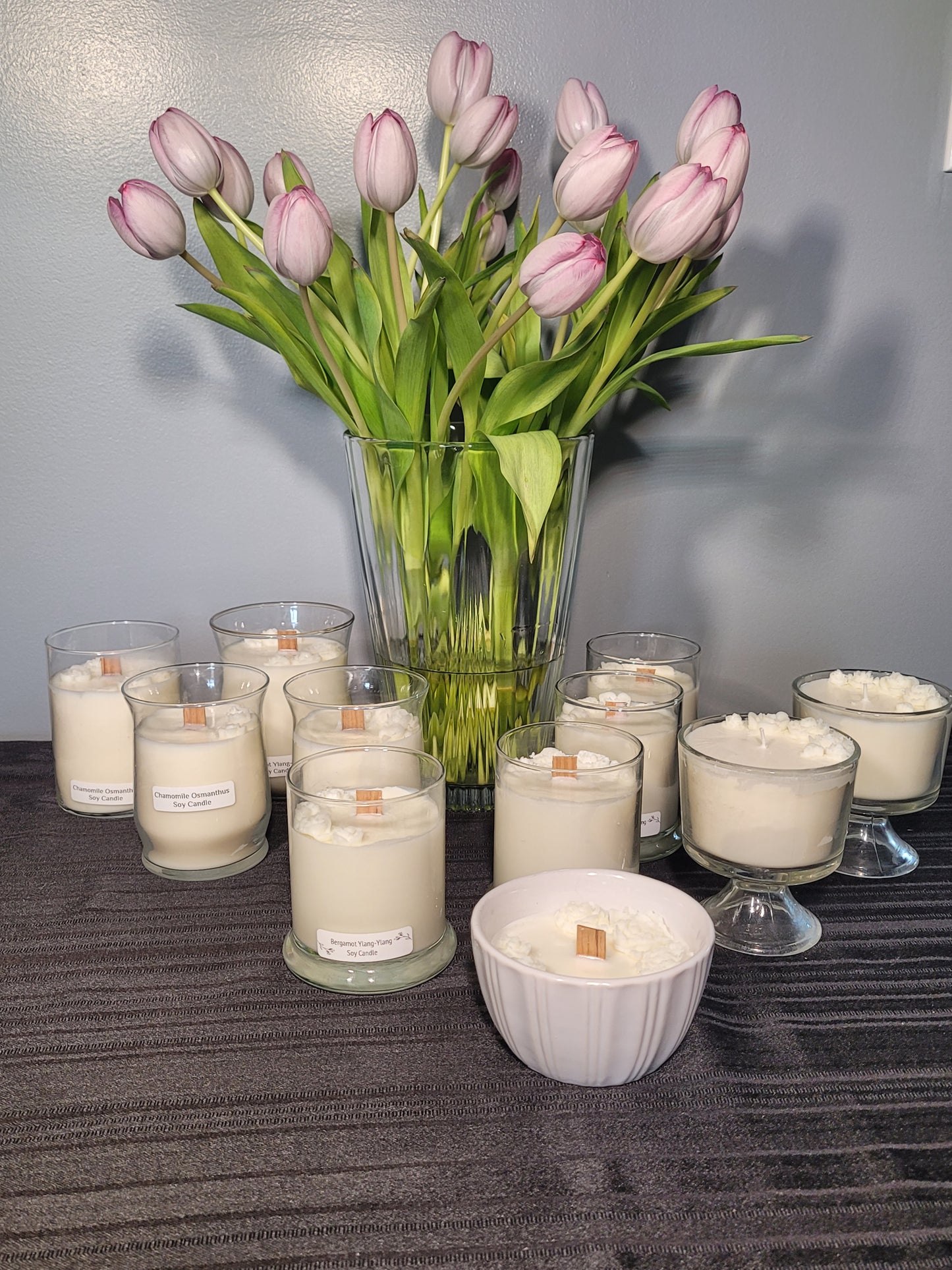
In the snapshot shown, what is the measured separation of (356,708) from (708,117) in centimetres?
55

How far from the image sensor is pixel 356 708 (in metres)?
0.82

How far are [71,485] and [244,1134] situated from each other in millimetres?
773

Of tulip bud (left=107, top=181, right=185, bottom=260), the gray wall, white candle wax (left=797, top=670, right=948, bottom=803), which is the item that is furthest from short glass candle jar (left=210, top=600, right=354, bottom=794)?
white candle wax (left=797, top=670, right=948, bottom=803)

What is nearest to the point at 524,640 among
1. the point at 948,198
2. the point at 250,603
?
the point at 250,603

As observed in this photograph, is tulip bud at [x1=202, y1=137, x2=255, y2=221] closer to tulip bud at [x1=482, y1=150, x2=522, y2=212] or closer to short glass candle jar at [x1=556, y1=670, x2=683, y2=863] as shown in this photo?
tulip bud at [x1=482, y1=150, x2=522, y2=212]

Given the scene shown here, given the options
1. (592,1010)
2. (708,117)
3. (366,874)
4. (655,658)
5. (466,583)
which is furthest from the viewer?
(655,658)

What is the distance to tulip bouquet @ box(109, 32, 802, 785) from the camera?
30.1 inches

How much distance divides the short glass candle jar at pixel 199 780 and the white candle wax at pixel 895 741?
484 mm

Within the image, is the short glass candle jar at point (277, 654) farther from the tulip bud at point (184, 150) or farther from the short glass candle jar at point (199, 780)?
the tulip bud at point (184, 150)

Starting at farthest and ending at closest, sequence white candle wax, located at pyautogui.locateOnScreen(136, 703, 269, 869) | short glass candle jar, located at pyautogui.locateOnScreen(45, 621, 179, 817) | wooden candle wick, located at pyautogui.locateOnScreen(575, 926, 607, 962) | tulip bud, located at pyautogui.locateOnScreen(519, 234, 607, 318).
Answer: short glass candle jar, located at pyautogui.locateOnScreen(45, 621, 179, 817) < white candle wax, located at pyautogui.locateOnScreen(136, 703, 269, 869) < tulip bud, located at pyautogui.locateOnScreen(519, 234, 607, 318) < wooden candle wick, located at pyautogui.locateOnScreen(575, 926, 607, 962)

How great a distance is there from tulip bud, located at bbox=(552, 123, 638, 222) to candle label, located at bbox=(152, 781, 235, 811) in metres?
0.53

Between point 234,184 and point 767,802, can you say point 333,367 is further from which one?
point 767,802

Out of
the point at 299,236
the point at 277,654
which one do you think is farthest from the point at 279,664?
the point at 299,236

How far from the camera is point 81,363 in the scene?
3.56 ft
